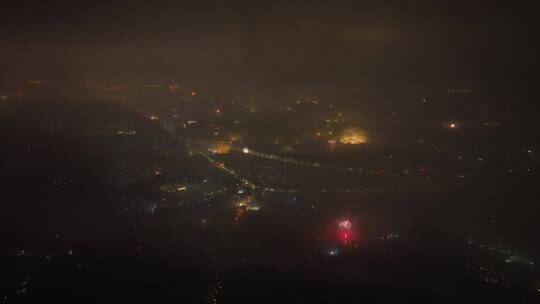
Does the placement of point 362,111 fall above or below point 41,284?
below

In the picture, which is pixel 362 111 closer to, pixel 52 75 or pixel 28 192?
pixel 28 192

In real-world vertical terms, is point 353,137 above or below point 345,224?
below

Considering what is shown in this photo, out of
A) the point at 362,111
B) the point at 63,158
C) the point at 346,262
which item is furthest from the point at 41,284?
the point at 362,111

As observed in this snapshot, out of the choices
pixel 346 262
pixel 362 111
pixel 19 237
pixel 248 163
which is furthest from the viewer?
pixel 362 111

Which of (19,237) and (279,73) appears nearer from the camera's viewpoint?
(19,237)

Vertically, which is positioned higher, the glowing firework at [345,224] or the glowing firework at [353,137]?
the glowing firework at [345,224]

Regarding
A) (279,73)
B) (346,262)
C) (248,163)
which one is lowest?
(279,73)

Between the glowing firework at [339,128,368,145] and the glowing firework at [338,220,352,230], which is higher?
the glowing firework at [338,220,352,230]

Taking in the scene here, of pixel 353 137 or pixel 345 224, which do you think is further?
pixel 353 137

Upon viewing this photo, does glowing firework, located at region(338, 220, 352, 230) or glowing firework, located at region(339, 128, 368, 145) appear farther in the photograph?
glowing firework, located at region(339, 128, 368, 145)

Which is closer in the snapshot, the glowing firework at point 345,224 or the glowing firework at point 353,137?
the glowing firework at point 345,224

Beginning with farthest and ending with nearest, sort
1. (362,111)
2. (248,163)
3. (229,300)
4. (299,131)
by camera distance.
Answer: (362,111), (299,131), (248,163), (229,300)
